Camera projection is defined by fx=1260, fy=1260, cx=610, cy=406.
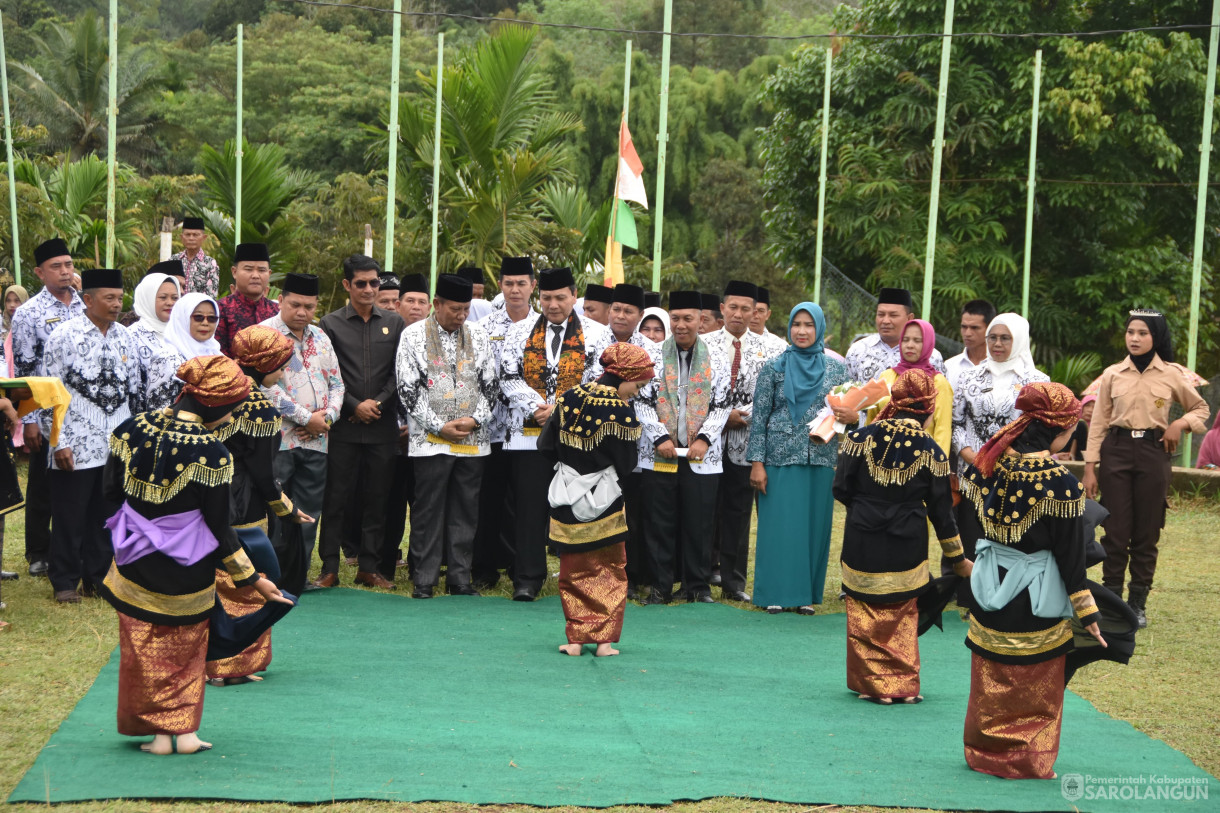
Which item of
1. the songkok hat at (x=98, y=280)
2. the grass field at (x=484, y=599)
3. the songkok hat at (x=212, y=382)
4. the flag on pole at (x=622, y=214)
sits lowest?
the grass field at (x=484, y=599)

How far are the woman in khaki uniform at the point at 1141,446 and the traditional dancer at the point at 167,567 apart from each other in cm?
526

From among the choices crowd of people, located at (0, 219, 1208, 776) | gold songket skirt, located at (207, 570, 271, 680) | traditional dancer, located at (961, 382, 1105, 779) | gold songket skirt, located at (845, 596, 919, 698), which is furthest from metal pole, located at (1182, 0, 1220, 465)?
gold songket skirt, located at (207, 570, 271, 680)

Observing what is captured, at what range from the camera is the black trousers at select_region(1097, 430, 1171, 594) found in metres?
7.61

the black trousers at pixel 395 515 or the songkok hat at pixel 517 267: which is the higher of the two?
the songkok hat at pixel 517 267

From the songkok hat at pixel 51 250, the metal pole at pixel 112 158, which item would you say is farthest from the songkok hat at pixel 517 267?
the metal pole at pixel 112 158

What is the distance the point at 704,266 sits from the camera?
29344 millimetres

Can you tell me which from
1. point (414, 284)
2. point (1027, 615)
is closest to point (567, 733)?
point (1027, 615)

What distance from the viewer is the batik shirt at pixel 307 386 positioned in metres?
7.44

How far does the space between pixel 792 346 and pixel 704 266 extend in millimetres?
21605

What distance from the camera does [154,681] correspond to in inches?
183

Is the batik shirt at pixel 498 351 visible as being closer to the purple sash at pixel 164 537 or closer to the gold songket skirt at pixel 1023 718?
the purple sash at pixel 164 537

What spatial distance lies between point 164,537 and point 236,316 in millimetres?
3967

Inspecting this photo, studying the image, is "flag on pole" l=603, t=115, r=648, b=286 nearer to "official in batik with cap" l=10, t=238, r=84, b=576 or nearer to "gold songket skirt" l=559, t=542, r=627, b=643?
"official in batik with cap" l=10, t=238, r=84, b=576

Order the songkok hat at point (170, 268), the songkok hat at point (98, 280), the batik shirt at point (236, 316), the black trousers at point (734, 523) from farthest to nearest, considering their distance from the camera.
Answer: the songkok hat at point (170, 268), the batik shirt at point (236, 316), the black trousers at point (734, 523), the songkok hat at point (98, 280)
